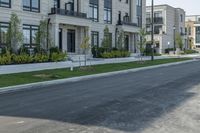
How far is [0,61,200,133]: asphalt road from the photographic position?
348 inches

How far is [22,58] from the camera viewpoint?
2794cm

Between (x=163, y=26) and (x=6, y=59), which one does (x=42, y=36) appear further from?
(x=163, y=26)

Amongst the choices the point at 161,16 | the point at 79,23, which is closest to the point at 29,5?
the point at 79,23

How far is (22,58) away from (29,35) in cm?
691

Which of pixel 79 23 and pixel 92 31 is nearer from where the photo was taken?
pixel 79 23

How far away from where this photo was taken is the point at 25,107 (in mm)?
11703

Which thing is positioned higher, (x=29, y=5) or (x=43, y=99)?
(x=29, y=5)

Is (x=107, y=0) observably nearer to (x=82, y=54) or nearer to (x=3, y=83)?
(x=82, y=54)

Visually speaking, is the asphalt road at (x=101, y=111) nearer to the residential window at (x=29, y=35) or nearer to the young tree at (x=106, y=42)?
the residential window at (x=29, y=35)

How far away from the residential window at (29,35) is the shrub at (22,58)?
540 centimetres

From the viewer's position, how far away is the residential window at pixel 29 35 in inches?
1335

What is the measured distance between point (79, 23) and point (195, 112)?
2914 centimetres

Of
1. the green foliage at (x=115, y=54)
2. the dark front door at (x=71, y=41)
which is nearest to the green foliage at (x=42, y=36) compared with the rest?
the dark front door at (x=71, y=41)

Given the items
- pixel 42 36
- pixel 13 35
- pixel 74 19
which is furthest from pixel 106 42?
pixel 13 35
